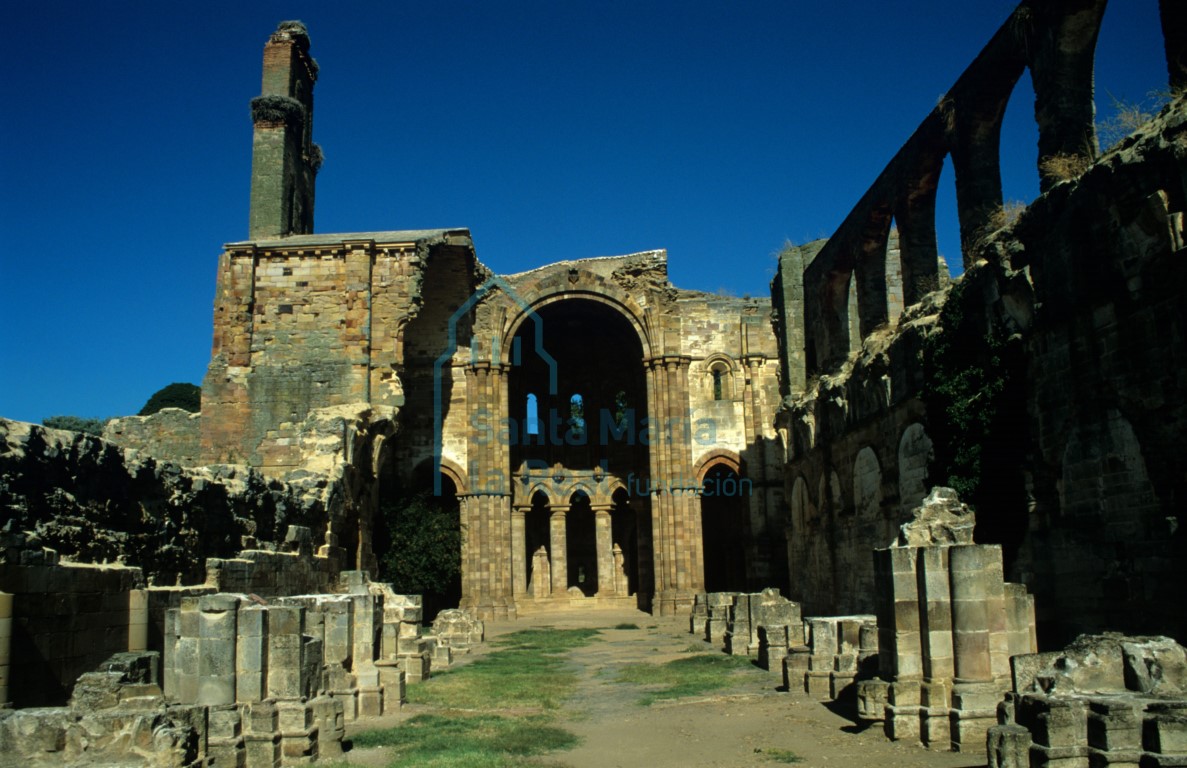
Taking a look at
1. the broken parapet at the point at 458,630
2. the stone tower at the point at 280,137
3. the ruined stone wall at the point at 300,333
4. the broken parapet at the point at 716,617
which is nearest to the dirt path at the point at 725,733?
the broken parapet at the point at 716,617

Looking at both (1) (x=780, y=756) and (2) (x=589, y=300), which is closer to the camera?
(1) (x=780, y=756)

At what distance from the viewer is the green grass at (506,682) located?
1246cm

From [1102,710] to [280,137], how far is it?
2690 cm

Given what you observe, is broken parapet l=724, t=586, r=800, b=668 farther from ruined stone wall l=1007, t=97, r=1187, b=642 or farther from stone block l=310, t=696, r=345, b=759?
stone block l=310, t=696, r=345, b=759

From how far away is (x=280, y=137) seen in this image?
93.9ft

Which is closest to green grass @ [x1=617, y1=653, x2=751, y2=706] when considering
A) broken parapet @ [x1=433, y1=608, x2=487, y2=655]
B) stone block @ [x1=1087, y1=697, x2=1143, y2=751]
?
broken parapet @ [x1=433, y1=608, x2=487, y2=655]

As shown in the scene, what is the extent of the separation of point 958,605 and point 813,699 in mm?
3509

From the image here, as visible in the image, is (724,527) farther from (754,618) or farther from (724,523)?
(754,618)

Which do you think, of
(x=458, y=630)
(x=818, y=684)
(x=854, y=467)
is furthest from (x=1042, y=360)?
(x=458, y=630)

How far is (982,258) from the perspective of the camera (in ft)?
47.1

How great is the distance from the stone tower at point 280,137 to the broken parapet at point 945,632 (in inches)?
891

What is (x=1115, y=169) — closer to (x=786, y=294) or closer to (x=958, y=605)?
(x=958, y=605)

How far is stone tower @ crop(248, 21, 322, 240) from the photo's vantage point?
2812cm

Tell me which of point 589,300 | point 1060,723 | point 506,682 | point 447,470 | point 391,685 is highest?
point 589,300
